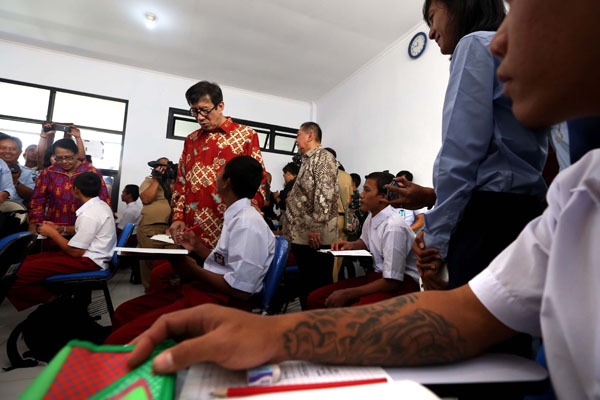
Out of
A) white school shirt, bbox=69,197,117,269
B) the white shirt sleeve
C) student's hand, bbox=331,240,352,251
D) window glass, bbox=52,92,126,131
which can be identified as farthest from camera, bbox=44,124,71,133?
student's hand, bbox=331,240,352,251

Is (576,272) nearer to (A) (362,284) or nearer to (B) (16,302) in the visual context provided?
(A) (362,284)

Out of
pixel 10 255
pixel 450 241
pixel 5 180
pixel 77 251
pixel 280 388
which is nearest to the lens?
pixel 280 388

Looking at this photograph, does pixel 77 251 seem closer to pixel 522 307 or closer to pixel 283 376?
pixel 283 376

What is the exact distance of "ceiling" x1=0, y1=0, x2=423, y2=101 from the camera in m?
3.76

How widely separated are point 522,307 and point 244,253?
1.08 metres

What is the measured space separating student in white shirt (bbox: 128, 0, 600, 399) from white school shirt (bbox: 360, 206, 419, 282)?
1.16m

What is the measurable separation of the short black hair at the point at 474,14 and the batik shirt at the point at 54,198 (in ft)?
9.72

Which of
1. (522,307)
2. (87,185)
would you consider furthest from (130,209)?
(522,307)

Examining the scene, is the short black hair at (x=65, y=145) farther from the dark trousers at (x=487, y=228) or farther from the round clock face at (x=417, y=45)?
the round clock face at (x=417, y=45)

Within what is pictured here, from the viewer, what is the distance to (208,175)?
6.54 feet

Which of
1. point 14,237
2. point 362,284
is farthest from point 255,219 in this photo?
point 14,237

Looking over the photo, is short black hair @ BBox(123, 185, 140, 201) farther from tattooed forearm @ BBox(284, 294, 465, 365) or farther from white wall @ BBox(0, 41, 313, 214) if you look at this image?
tattooed forearm @ BBox(284, 294, 465, 365)

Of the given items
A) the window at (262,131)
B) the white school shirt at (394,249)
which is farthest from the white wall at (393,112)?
the white school shirt at (394,249)

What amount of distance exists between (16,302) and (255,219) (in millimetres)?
1732
